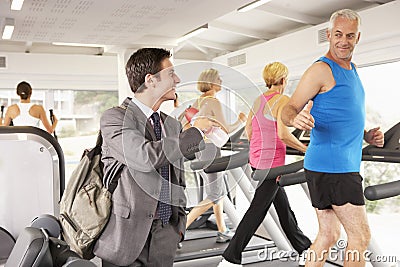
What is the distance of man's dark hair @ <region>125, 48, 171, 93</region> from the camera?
1.83 metres

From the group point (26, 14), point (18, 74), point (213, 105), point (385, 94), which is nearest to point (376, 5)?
point (385, 94)

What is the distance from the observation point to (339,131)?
2.30 meters

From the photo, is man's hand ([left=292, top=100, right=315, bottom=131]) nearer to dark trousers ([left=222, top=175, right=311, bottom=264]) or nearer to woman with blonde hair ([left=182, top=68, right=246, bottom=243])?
woman with blonde hair ([left=182, top=68, right=246, bottom=243])

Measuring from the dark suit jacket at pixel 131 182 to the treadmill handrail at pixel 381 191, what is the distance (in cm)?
77

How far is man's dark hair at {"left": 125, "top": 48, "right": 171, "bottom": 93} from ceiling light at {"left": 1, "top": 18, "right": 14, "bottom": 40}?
342 cm

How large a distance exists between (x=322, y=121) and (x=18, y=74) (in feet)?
19.5

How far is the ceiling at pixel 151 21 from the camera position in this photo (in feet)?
14.6

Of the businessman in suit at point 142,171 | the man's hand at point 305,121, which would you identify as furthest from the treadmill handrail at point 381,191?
the businessman in suit at point 142,171

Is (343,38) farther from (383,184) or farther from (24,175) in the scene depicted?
(24,175)

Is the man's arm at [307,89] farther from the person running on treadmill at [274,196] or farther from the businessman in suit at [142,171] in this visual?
the businessman in suit at [142,171]

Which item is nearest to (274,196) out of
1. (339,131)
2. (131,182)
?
(339,131)

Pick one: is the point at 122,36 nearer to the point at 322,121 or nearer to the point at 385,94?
the point at 385,94

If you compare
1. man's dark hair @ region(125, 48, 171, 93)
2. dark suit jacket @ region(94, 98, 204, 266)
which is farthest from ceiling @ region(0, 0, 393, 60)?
dark suit jacket @ region(94, 98, 204, 266)

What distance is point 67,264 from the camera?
1.24m
